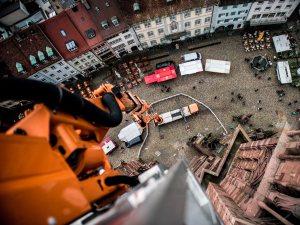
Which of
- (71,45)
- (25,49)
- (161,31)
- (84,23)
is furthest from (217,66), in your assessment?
(25,49)

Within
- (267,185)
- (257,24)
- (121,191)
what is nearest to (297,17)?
(257,24)

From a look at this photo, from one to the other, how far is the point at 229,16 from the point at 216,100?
1668 centimetres

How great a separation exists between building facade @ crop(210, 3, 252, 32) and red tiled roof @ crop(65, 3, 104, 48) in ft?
75.1

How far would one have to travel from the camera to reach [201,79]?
1396 inches

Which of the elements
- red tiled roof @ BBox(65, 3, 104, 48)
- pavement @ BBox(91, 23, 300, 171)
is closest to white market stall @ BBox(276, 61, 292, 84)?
pavement @ BBox(91, 23, 300, 171)

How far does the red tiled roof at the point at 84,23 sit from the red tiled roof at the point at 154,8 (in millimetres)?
6345

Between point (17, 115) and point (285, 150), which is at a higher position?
point (17, 115)

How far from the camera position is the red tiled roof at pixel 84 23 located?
32.3m

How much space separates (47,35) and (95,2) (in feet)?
37.2

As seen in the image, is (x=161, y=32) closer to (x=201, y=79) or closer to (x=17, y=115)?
(x=201, y=79)

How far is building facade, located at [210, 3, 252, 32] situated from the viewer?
105 ft

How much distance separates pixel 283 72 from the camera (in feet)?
105

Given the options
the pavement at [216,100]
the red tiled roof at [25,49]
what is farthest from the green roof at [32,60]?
the pavement at [216,100]

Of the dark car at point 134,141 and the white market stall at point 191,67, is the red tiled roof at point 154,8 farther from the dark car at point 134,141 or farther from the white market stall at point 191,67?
the dark car at point 134,141
